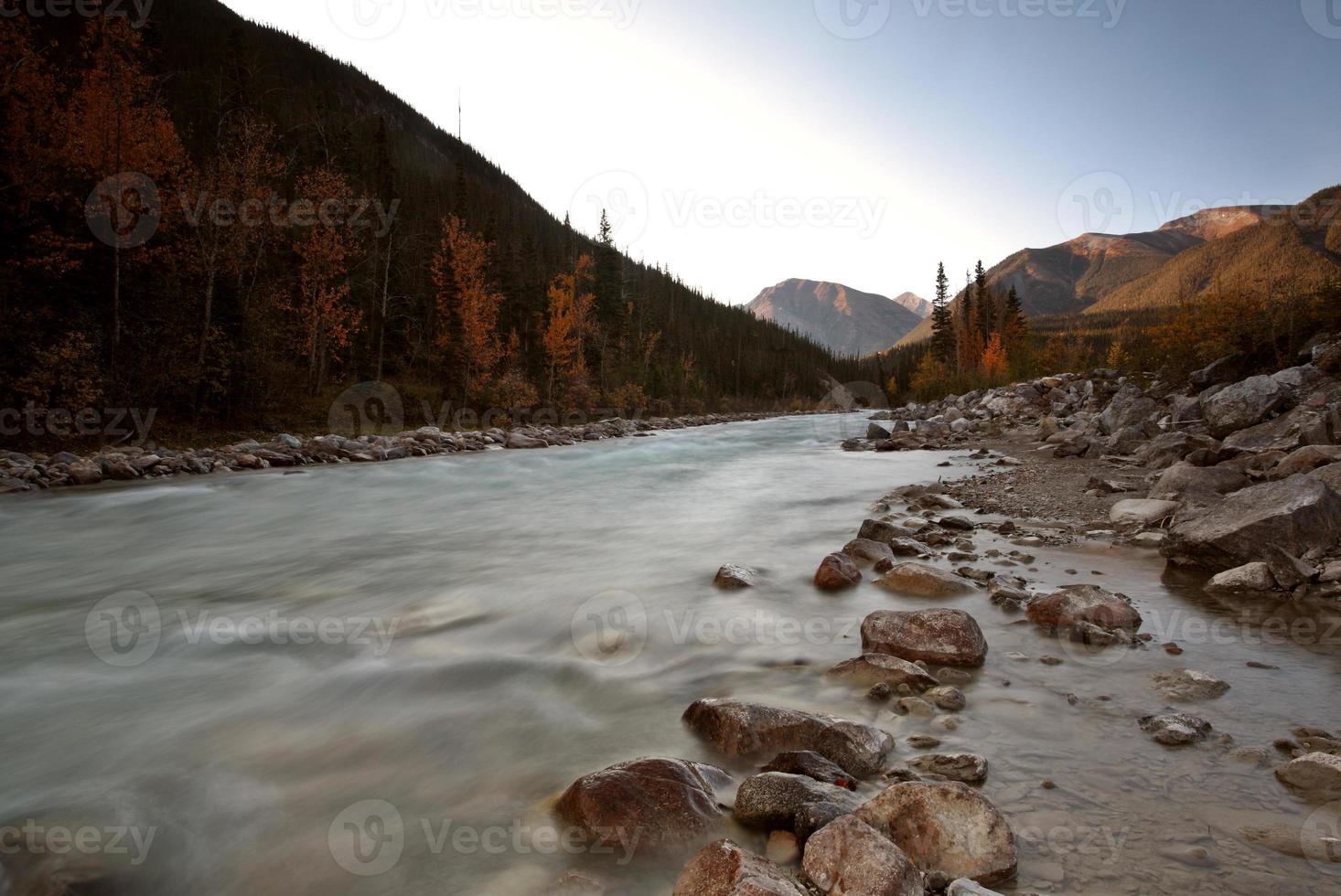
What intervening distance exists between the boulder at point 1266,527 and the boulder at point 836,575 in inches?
116

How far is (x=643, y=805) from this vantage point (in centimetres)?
248

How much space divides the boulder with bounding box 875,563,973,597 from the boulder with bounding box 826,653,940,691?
160 centimetres

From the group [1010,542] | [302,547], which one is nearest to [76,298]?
[302,547]

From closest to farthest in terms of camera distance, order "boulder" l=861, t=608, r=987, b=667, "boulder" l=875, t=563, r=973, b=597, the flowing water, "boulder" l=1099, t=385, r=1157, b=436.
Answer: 1. the flowing water
2. "boulder" l=861, t=608, r=987, b=667
3. "boulder" l=875, t=563, r=973, b=597
4. "boulder" l=1099, t=385, r=1157, b=436

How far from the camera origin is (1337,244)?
125m

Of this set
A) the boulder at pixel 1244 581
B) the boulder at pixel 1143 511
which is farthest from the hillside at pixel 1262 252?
the boulder at pixel 1244 581

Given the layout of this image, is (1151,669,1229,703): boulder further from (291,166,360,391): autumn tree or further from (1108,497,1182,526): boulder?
(291,166,360,391): autumn tree

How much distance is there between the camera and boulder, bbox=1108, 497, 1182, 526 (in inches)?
276

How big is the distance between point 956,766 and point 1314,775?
1.38 m

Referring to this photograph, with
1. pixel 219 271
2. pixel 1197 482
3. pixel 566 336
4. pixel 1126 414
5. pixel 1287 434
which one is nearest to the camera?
pixel 1197 482

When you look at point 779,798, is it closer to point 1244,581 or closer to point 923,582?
point 923,582

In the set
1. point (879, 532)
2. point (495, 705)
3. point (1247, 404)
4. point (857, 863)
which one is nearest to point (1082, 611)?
point (879, 532)

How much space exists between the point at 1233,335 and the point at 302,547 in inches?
852

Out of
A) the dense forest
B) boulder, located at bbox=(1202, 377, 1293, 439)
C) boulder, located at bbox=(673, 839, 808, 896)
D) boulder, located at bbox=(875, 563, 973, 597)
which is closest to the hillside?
the dense forest
